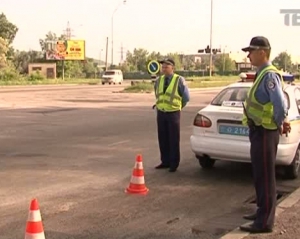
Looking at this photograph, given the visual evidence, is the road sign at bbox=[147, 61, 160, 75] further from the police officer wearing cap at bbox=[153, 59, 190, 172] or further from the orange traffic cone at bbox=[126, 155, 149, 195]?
the orange traffic cone at bbox=[126, 155, 149, 195]

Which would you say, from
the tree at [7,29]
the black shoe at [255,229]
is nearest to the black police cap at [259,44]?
the black shoe at [255,229]

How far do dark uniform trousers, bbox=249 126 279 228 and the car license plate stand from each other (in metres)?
2.44

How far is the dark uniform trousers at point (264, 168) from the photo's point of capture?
475 cm

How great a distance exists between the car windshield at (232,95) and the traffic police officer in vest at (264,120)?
3.05 meters

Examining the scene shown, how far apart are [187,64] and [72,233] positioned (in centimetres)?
14940

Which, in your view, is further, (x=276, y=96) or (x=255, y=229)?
(x=255, y=229)

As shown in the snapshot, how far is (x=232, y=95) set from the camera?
26.3 feet

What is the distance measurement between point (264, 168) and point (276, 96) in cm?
66

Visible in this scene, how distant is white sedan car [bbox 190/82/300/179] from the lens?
725 cm

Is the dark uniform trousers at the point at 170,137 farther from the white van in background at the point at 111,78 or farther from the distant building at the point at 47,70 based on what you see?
the distant building at the point at 47,70

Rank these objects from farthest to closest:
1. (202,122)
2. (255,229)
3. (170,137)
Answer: (170,137)
(202,122)
(255,229)

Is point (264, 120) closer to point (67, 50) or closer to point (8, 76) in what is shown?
point (8, 76)

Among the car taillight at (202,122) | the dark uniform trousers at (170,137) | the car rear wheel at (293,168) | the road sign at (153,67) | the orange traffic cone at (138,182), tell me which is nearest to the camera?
the orange traffic cone at (138,182)

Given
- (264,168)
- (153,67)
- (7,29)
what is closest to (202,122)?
(264,168)
